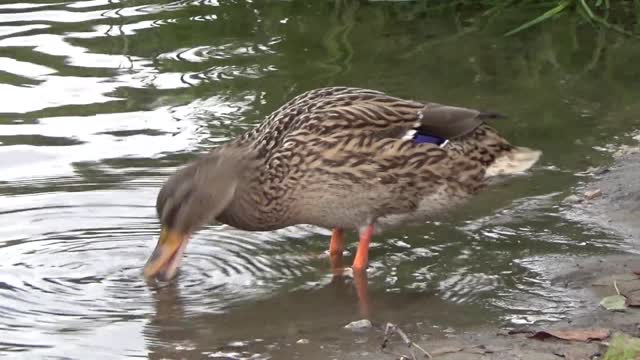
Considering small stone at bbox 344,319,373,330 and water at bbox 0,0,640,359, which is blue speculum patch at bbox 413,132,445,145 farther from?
small stone at bbox 344,319,373,330

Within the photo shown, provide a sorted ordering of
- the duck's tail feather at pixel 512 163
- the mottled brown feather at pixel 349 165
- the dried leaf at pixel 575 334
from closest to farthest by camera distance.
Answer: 1. the dried leaf at pixel 575 334
2. the mottled brown feather at pixel 349 165
3. the duck's tail feather at pixel 512 163

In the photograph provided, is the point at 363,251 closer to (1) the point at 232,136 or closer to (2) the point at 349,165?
(2) the point at 349,165

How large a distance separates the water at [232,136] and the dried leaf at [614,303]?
0.55 ft

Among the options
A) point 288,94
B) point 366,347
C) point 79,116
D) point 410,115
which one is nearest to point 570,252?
point 410,115

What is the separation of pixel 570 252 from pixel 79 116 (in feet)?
12.2

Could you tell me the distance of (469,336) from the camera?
19.5ft

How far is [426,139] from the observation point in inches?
283

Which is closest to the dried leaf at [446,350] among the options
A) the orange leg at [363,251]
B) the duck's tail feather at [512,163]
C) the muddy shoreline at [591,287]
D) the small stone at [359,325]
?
the muddy shoreline at [591,287]

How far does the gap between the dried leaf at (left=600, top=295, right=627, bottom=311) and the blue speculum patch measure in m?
1.33

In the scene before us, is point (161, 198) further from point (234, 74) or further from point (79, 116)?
point (234, 74)

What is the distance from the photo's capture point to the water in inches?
250

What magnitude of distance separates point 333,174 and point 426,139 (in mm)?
549

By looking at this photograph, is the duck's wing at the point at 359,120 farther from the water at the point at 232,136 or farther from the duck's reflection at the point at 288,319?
the duck's reflection at the point at 288,319

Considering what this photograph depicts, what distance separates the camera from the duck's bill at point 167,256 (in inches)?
267
